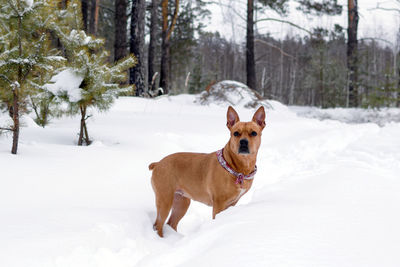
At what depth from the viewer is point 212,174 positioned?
3432mm

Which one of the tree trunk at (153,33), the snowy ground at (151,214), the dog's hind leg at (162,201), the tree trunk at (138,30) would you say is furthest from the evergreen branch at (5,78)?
the tree trunk at (153,33)

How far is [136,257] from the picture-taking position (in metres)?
2.84

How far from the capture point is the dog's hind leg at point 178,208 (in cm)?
397

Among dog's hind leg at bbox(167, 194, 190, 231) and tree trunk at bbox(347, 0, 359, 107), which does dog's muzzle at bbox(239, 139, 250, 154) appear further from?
tree trunk at bbox(347, 0, 359, 107)

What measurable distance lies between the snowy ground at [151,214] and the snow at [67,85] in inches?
34.7

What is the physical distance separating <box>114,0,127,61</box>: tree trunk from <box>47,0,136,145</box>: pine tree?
5.20 m

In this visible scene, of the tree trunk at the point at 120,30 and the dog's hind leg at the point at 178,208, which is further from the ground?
the tree trunk at the point at 120,30

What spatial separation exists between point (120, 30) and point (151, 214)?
8.95 m

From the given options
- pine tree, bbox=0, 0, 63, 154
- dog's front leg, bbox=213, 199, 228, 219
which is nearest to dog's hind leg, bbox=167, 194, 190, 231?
dog's front leg, bbox=213, 199, 228, 219

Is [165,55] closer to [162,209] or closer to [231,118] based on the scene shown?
[231,118]

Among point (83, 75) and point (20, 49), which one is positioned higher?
point (20, 49)

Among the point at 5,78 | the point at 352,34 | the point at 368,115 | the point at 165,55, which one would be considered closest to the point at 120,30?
the point at 165,55

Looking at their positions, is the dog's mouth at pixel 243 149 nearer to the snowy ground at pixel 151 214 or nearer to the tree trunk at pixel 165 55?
the snowy ground at pixel 151 214

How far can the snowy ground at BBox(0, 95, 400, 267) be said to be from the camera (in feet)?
6.60
